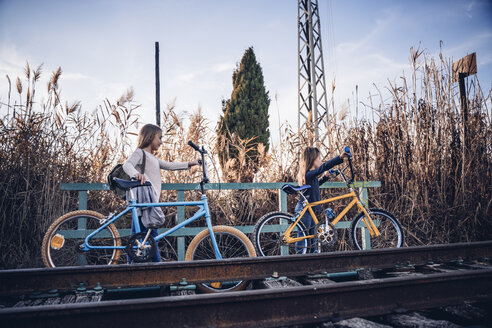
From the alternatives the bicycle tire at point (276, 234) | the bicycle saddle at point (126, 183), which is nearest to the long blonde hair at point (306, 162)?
the bicycle tire at point (276, 234)

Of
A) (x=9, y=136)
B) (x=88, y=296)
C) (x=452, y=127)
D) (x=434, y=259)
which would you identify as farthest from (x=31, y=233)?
(x=452, y=127)

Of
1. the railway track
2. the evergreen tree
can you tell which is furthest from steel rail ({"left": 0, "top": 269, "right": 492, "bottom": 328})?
the evergreen tree

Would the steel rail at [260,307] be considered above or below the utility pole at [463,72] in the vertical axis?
below

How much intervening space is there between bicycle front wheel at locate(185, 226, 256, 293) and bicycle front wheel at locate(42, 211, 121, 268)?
2.67 ft

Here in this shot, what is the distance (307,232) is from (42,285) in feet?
9.12

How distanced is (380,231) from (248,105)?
8609 mm

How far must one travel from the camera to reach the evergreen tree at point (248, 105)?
1229 cm

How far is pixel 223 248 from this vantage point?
4145mm

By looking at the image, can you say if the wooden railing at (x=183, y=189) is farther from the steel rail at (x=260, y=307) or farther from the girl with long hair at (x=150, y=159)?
the steel rail at (x=260, y=307)

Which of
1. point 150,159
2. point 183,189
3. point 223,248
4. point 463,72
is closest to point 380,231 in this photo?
point 223,248

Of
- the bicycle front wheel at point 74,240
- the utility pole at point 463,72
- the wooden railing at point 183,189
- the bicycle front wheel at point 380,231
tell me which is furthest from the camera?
the utility pole at point 463,72

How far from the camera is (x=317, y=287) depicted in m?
1.96

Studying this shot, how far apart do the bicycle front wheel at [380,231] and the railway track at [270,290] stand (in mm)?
971

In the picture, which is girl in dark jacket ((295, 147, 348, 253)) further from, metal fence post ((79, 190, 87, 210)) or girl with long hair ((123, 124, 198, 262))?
metal fence post ((79, 190, 87, 210))
